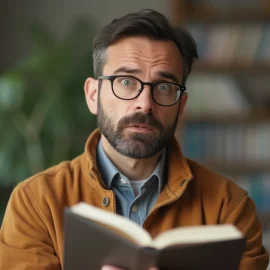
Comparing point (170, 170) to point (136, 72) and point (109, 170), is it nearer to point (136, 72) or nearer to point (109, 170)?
point (109, 170)

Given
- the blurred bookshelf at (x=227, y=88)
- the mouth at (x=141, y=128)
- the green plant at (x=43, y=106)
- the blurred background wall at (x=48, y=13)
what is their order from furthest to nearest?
the blurred background wall at (x=48, y=13)
the blurred bookshelf at (x=227, y=88)
the green plant at (x=43, y=106)
the mouth at (x=141, y=128)

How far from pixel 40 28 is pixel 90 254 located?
210cm

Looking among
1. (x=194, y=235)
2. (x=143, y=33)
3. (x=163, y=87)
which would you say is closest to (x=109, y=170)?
(x=163, y=87)

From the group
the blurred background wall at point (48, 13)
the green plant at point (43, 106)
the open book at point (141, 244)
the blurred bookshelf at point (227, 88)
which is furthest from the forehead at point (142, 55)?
the blurred background wall at point (48, 13)

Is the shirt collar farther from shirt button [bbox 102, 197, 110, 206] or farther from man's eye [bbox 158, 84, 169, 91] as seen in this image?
man's eye [bbox 158, 84, 169, 91]

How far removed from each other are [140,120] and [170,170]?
0.64 ft

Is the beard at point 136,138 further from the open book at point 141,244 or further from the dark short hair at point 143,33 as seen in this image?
the open book at point 141,244

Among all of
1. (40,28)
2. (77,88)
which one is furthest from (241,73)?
(40,28)

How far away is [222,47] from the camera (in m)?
3.12

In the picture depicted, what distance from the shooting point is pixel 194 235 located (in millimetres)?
1046

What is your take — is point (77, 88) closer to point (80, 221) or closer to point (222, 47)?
point (222, 47)

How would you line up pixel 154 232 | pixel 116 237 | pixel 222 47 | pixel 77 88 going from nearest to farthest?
pixel 116 237 < pixel 154 232 < pixel 77 88 < pixel 222 47

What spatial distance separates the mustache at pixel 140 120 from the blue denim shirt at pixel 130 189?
0.44 feet

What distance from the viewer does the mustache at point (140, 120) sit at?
4.66 feet
